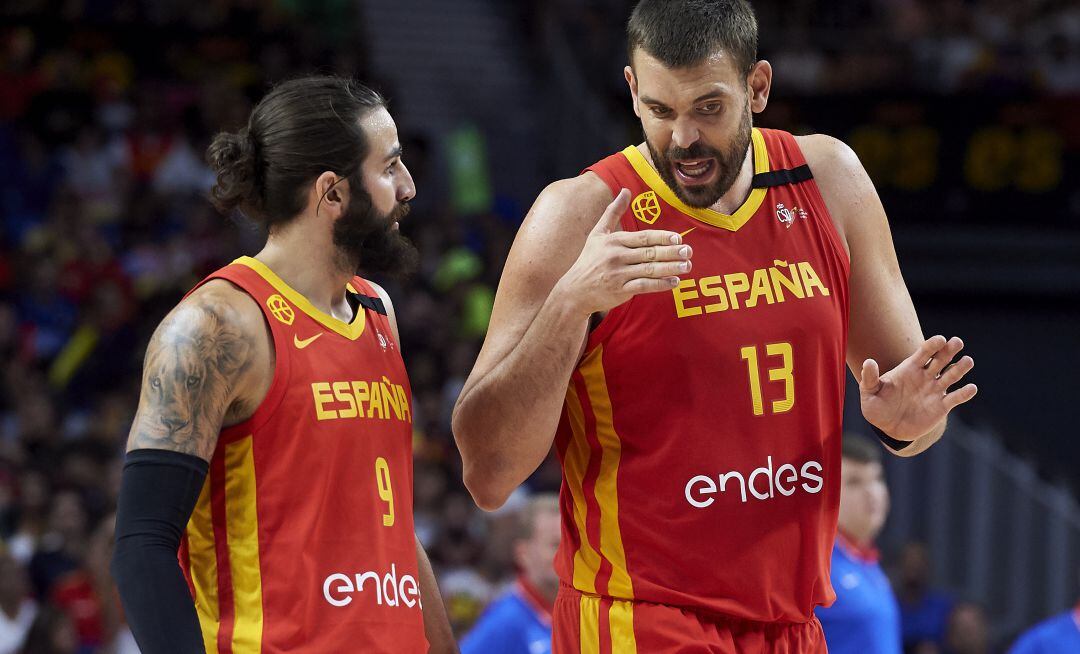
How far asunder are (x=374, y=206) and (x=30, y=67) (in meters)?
12.0

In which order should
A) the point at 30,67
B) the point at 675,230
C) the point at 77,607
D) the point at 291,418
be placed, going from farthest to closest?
the point at 30,67, the point at 77,607, the point at 675,230, the point at 291,418

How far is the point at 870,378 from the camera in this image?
3859 mm

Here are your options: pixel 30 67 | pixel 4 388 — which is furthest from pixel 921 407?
pixel 30 67

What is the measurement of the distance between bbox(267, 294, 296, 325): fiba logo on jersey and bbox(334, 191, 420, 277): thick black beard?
0.25 metres

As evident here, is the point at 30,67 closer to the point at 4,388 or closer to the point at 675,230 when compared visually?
the point at 4,388

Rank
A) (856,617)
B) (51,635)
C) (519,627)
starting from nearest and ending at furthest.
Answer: (519,627) < (856,617) < (51,635)

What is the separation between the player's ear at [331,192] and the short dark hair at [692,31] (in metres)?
0.85

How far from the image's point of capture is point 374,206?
13.1 feet

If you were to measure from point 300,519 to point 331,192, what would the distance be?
2.93ft

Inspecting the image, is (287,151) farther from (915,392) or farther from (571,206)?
(915,392)

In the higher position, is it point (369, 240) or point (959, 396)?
point (369, 240)

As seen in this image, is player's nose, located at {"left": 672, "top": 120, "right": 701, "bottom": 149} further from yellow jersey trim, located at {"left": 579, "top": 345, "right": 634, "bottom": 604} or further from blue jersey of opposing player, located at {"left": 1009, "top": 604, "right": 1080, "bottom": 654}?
blue jersey of opposing player, located at {"left": 1009, "top": 604, "right": 1080, "bottom": 654}

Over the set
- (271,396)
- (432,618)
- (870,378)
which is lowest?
(432,618)

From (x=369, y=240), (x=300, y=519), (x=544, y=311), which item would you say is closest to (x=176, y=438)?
(x=300, y=519)
